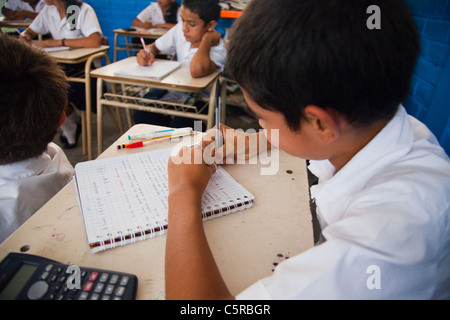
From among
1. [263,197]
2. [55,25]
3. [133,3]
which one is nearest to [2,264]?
[263,197]

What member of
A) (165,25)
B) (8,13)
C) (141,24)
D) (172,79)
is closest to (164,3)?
(165,25)

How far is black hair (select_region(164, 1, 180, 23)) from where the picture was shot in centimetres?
352

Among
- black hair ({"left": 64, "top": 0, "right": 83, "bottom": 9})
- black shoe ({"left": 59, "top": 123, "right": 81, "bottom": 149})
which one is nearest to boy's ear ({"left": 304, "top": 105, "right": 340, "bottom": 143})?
black shoe ({"left": 59, "top": 123, "right": 81, "bottom": 149})

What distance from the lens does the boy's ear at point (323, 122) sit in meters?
0.42

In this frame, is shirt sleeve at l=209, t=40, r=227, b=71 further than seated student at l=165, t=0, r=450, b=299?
Yes

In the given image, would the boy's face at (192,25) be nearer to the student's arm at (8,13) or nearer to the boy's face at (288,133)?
the boy's face at (288,133)

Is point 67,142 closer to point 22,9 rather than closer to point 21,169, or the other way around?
point 21,169

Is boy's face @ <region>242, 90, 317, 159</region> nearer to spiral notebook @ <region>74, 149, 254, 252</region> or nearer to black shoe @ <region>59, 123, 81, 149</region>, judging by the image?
spiral notebook @ <region>74, 149, 254, 252</region>

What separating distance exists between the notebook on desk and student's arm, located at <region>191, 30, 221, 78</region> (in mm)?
148

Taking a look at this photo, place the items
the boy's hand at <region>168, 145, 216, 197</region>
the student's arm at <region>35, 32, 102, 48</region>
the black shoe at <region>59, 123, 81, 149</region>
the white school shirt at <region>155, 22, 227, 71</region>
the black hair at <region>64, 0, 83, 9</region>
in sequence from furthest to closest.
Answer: the black hair at <region>64, 0, 83, 9</region> → the black shoe at <region>59, 123, 81, 149</region> → the student's arm at <region>35, 32, 102, 48</region> → the white school shirt at <region>155, 22, 227, 71</region> → the boy's hand at <region>168, 145, 216, 197</region>

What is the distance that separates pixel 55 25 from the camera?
2.61 meters

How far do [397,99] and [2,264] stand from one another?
0.66 metres

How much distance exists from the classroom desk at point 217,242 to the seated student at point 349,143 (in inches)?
Answer: 1.7
